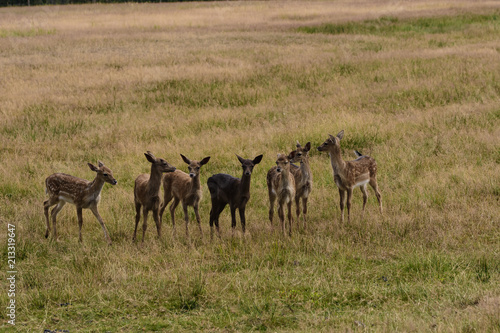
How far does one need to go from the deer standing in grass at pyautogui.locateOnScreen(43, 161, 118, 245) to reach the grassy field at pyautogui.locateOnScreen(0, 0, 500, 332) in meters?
0.42

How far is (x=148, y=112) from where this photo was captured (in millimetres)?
18781

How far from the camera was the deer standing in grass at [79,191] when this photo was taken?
9.45m

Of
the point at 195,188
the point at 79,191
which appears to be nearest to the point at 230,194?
the point at 195,188

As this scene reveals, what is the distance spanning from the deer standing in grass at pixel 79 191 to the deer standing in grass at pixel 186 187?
1106mm

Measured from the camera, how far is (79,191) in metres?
9.62

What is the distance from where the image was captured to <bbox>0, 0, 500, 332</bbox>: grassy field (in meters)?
6.78

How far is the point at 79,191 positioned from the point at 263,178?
13.3ft

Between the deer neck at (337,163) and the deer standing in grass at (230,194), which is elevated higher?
the deer neck at (337,163)

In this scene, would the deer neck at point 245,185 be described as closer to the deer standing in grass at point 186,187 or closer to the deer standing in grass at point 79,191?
the deer standing in grass at point 186,187

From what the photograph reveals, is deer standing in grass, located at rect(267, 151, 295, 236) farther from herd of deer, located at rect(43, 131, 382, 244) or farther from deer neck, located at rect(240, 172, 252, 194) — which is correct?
deer neck, located at rect(240, 172, 252, 194)

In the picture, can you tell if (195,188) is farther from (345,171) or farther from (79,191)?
(345,171)

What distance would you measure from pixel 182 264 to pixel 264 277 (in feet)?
3.93

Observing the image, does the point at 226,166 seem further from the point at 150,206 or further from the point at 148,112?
the point at 148,112

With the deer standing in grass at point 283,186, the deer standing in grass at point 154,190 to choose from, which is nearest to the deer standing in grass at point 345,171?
the deer standing in grass at point 283,186
